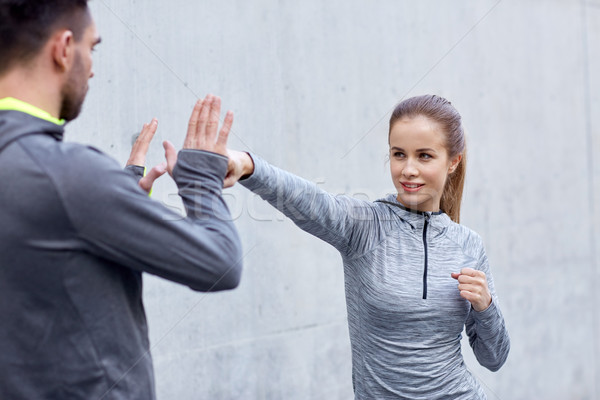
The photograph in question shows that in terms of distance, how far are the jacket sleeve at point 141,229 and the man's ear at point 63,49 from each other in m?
0.17

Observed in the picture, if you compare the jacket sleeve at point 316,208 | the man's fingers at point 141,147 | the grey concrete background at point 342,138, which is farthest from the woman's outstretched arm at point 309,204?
the grey concrete background at point 342,138

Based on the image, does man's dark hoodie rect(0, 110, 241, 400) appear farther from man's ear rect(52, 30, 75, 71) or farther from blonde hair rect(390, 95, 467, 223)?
blonde hair rect(390, 95, 467, 223)

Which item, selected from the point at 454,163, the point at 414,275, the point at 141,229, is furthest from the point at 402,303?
the point at 141,229

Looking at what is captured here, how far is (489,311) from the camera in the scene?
1800mm

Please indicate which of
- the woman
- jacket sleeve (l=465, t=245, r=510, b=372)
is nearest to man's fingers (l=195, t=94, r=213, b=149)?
the woman

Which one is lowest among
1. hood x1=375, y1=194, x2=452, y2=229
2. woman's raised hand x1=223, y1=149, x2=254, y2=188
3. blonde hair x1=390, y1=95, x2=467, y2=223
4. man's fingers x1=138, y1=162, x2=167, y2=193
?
man's fingers x1=138, y1=162, x2=167, y2=193

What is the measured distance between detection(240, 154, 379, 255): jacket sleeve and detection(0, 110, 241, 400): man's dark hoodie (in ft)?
1.36

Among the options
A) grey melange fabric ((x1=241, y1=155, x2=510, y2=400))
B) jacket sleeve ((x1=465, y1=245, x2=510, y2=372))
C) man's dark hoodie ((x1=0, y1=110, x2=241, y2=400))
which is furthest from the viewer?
jacket sleeve ((x1=465, y1=245, x2=510, y2=372))

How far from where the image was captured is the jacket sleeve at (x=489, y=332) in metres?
1.83

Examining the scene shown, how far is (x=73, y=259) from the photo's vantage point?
101 centimetres

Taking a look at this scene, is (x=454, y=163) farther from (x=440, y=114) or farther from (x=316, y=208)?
(x=316, y=208)

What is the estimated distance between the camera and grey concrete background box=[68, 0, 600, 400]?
259cm

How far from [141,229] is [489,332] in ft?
4.03

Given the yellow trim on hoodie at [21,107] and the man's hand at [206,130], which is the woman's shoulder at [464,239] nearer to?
the man's hand at [206,130]
